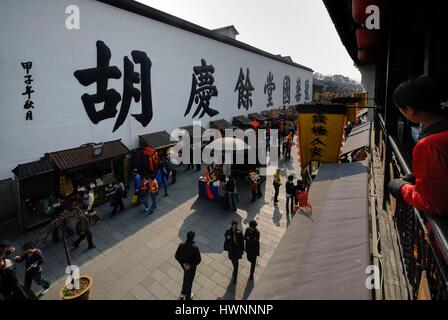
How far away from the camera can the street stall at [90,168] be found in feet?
33.7

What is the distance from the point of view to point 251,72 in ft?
89.7

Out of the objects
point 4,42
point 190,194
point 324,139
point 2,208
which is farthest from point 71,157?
point 324,139

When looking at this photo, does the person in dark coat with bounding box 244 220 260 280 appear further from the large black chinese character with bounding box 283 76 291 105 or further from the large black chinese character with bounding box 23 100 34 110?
the large black chinese character with bounding box 283 76 291 105

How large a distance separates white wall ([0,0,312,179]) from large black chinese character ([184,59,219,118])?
0.81m

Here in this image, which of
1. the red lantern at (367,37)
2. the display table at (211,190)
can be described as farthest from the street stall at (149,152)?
the red lantern at (367,37)

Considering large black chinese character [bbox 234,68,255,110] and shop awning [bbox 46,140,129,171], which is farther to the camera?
large black chinese character [bbox 234,68,255,110]

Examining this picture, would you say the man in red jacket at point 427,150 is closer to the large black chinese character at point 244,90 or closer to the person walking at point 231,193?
the person walking at point 231,193

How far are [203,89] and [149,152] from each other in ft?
27.0

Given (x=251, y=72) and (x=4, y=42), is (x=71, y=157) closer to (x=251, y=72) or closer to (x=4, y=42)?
(x=4, y=42)

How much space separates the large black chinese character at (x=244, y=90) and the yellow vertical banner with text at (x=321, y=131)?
62.1 ft

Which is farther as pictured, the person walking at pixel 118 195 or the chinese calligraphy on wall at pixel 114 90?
the chinese calligraphy on wall at pixel 114 90

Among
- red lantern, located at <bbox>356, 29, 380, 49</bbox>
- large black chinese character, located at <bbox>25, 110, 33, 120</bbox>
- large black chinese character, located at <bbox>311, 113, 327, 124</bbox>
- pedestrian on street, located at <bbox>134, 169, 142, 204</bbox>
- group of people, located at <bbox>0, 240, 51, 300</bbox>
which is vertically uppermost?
red lantern, located at <bbox>356, 29, 380, 49</bbox>

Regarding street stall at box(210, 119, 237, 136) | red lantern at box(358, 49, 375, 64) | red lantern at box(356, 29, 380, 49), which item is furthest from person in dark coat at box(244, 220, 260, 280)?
street stall at box(210, 119, 237, 136)

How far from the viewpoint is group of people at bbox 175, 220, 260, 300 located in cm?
600
